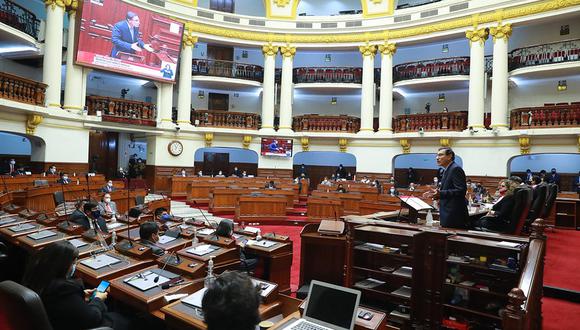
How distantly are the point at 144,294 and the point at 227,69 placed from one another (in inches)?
655

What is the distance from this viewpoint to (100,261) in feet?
10.8

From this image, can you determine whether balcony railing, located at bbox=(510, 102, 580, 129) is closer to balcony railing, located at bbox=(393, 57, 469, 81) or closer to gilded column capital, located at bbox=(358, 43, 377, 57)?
balcony railing, located at bbox=(393, 57, 469, 81)

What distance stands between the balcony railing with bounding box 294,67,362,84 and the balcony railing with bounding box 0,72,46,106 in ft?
37.0

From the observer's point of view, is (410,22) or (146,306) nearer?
(146,306)

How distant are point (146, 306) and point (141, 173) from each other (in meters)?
16.2

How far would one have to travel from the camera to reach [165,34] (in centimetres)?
A: 1430

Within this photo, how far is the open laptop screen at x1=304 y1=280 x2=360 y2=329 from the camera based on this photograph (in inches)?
81.9

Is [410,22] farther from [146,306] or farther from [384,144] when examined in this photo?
[146,306]

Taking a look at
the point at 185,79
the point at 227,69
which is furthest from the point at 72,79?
the point at 227,69

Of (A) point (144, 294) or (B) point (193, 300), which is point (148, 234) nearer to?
(A) point (144, 294)

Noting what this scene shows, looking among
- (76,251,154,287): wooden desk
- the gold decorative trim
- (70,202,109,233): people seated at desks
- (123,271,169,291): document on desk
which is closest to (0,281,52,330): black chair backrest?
(123,271,169,291): document on desk

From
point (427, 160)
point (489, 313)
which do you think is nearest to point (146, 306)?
point (489, 313)

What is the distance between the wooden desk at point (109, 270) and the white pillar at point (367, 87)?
45.8ft

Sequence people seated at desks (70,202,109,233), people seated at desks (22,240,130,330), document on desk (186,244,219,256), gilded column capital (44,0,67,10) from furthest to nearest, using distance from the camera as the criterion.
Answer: gilded column capital (44,0,67,10), people seated at desks (70,202,109,233), document on desk (186,244,219,256), people seated at desks (22,240,130,330)
